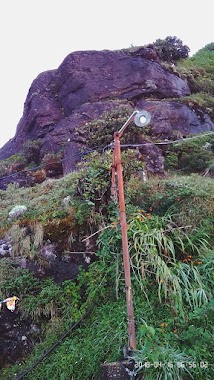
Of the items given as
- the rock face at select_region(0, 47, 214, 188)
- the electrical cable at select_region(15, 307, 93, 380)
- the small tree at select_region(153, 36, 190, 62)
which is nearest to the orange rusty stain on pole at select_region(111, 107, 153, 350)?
the electrical cable at select_region(15, 307, 93, 380)

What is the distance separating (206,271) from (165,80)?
28.2 feet

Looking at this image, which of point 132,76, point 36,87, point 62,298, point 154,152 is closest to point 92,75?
point 132,76

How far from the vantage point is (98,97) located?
10766mm

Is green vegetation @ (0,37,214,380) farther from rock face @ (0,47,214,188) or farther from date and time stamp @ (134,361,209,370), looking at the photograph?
rock face @ (0,47,214,188)

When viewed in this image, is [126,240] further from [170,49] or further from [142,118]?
[170,49]

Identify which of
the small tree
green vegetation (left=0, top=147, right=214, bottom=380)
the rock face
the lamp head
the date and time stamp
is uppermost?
the small tree

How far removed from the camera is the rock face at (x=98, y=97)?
10.1m

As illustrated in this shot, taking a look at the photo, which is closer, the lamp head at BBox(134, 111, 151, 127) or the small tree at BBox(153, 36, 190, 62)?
the lamp head at BBox(134, 111, 151, 127)

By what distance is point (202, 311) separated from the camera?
353 centimetres

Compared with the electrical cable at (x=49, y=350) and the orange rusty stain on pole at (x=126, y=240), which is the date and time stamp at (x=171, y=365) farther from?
the electrical cable at (x=49, y=350)

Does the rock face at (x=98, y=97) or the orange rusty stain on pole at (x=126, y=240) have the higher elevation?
the rock face at (x=98, y=97)

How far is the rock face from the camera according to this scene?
10.1 meters

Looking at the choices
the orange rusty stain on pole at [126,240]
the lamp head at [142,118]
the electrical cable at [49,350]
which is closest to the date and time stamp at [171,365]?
the orange rusty stain on pole at [126,240]

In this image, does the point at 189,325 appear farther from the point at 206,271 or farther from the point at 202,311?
the point at 206,271
